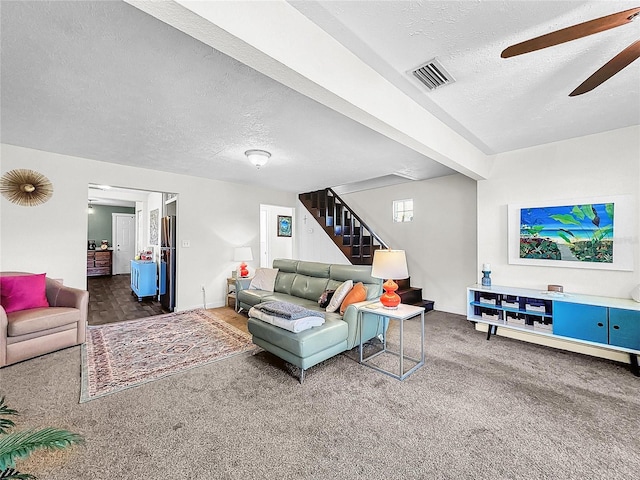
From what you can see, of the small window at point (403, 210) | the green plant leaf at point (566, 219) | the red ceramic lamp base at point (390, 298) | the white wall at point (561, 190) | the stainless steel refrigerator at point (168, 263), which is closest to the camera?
the red ceramic lamp base at point (390, 298)

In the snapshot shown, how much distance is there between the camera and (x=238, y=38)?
1.30 metres

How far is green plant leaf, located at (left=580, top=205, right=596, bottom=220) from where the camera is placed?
3.14 m

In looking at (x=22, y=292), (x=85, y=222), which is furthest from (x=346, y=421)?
(x=85, y=222)

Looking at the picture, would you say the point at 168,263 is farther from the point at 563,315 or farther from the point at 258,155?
the point at 563,315

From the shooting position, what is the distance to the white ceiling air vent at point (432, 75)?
1.96m

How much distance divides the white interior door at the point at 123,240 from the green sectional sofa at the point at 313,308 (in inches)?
263

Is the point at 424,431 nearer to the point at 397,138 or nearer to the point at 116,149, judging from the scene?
the point at 397,138

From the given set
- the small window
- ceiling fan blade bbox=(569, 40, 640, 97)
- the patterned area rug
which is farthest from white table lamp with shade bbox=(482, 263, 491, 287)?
the patterned area rug

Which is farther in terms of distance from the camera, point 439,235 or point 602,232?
point 439,235

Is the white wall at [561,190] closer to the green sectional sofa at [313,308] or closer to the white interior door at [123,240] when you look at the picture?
the green sectional sofa at [313,308]

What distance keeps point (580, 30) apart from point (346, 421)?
2.58 metres

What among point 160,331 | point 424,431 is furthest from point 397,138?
point 160,331

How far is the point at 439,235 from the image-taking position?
5.11m

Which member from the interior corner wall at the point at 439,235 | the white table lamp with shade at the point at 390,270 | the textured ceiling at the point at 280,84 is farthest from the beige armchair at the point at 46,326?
the interior corner wall at the point at 439,235
